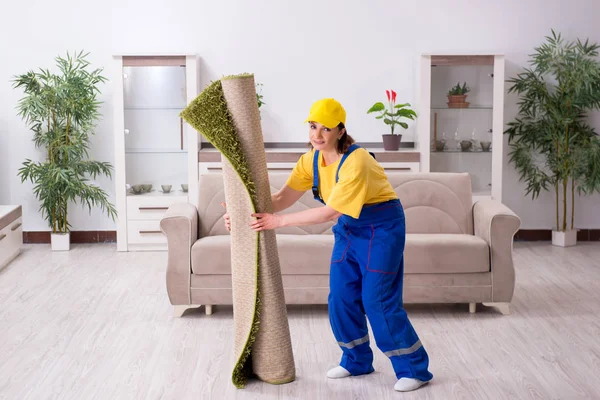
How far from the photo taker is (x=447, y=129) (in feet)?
21.5

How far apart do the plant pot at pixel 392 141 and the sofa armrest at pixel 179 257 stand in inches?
99.5

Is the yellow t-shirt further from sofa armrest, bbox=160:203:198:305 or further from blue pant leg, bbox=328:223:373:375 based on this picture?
sofa armrest, bbox=160:203:198:305

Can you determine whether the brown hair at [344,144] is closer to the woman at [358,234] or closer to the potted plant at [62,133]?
the woman at [358,234]

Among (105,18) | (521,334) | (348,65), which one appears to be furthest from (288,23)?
(521,334)

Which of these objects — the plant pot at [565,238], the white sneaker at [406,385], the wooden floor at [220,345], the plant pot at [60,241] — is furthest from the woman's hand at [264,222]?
the plant pot at [565,238]

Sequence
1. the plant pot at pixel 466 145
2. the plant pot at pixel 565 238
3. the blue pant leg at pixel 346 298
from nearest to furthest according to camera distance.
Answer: the blue pant leg at pixel 346 298, the plant pot at pixel 466 145, the plant pot at pixel 565 238

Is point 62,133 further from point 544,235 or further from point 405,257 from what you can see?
point 544,235

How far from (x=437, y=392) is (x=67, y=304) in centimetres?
251

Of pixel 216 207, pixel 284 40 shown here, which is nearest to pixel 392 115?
pixel 284 40

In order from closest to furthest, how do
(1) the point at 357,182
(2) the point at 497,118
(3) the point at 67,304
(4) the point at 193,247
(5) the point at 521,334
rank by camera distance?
(1) the point at 357,182
(5) the point at 521,334
(4) the point at 193,247
(3) the point at 67,304
(2) the point at 497,118

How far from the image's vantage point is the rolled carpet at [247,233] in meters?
3.26

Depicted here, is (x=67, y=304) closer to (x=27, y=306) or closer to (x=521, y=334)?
(x=27, y=306)

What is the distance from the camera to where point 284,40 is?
684 centimetres

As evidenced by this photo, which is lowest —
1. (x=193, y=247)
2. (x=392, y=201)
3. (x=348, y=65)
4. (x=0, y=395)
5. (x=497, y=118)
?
(x=0, y=395)
